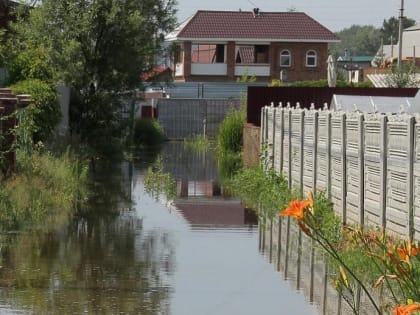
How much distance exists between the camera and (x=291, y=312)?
988 centimetres

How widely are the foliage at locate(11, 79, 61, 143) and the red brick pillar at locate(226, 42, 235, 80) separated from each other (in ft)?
143

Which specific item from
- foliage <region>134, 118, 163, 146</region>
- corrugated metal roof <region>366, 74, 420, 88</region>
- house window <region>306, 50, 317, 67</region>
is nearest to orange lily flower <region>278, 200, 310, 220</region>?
foliage <region>134, 118, 163, 146</region>

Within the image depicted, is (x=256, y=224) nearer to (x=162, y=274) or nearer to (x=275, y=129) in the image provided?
(x=162, y=274)

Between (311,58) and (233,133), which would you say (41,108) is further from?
(311,58)

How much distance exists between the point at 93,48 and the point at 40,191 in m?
15.1

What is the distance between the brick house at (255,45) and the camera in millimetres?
67938

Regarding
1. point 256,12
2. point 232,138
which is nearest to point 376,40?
point 256,12

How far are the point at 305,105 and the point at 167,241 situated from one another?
1839cm

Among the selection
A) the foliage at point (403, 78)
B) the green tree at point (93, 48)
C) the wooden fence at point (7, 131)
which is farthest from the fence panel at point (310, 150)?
the foliage at point (403, 78)

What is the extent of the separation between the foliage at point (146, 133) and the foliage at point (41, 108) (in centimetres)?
2030

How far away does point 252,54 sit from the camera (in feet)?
229

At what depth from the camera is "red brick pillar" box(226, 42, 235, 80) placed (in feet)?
223

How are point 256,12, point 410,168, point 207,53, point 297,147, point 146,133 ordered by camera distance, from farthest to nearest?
point 207,53
point 256,12
point 146,133
point 297,147
point 410,168

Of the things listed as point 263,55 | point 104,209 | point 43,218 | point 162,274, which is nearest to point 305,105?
point 104,209
